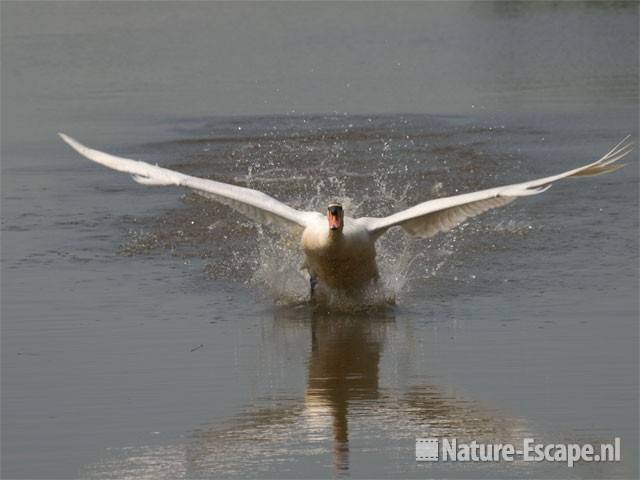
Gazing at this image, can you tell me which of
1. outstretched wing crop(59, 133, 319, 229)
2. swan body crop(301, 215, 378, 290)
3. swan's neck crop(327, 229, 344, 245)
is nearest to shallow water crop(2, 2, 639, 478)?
swan body crop(301, 215, 378, 290)

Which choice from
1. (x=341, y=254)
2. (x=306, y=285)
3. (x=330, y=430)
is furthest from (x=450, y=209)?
(x=330, y=430)

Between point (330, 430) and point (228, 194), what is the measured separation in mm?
4518

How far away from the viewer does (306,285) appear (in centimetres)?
1458

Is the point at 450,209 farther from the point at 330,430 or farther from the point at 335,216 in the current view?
the point at 330,430

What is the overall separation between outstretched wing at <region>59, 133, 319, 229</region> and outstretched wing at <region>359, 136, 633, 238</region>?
70 cm

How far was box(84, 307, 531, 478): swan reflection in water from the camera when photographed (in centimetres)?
962

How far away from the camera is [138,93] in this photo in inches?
1160

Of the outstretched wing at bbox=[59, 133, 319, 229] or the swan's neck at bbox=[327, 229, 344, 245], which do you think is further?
the outstretched wing at bbox=[59, 133, 319, 229]

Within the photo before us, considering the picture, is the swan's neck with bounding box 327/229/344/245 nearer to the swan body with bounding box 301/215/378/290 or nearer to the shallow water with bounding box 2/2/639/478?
the swan body with bounding box 301/215/378/290

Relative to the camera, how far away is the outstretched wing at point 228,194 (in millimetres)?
14320

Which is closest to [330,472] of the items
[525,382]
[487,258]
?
[525,382]

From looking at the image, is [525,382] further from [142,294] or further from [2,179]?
[2,179]

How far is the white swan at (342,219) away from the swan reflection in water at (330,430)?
62.1 inches

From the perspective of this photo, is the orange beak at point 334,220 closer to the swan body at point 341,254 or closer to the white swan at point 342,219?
the white swan at point 342,219
